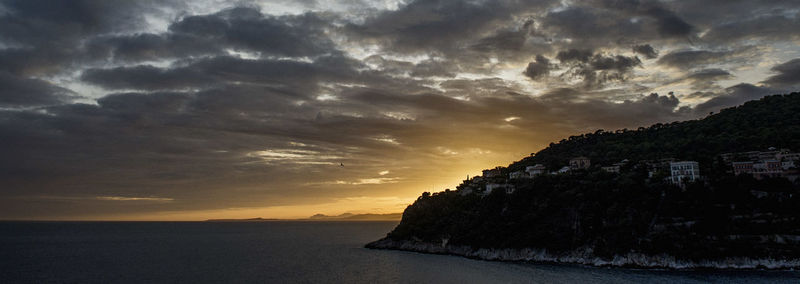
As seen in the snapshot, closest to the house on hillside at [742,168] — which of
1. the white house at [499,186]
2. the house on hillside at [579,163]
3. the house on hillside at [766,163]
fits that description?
the house on hillside at [766,163]

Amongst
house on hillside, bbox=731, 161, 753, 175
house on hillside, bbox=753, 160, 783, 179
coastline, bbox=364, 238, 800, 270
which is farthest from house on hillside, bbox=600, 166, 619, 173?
coastline, bbox=364, 238, 800, 270

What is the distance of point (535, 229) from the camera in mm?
82000

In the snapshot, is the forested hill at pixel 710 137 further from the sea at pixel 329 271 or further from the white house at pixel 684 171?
the sea at pixel 329 271

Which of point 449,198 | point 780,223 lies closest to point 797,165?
point 780,223

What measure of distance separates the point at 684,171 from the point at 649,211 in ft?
46.7

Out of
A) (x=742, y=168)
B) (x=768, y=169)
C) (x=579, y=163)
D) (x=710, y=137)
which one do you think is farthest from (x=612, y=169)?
(x=710, y=137)

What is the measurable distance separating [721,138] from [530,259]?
6552 centimetres

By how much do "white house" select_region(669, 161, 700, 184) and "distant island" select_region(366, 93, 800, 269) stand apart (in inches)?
6.6

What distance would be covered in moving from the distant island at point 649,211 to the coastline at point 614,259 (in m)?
0.14

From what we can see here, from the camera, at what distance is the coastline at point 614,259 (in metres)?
60.3

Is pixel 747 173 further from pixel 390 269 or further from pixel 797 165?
pixel 390 269

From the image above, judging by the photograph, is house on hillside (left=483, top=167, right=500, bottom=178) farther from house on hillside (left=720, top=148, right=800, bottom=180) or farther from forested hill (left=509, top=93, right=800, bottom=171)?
house on hillside (left=720, top=148, right=800, bottom=180)

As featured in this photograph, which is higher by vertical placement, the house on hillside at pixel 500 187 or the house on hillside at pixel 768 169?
the house on hillside at pixel 768 169

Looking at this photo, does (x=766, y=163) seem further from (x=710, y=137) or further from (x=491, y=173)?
(x=491, y=173)
